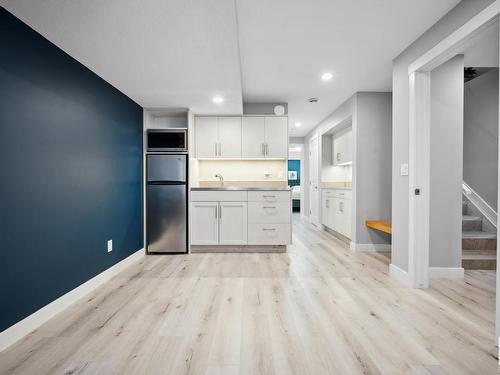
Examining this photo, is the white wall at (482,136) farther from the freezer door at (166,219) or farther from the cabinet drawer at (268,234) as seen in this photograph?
the freezer door at (166,219)

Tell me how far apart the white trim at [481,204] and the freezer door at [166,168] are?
401cm

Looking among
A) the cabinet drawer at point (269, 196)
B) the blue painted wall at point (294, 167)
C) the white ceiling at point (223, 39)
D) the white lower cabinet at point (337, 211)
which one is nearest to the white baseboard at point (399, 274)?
the white lower cabinet at point (337, 211)

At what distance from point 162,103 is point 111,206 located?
62.4 inches

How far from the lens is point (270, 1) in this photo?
77.0 inches

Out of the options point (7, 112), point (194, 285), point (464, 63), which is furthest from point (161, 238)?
point (464, 63)

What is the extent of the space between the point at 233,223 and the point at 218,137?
1.42m

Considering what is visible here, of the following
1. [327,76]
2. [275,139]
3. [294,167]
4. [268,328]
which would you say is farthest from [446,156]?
[294,167]

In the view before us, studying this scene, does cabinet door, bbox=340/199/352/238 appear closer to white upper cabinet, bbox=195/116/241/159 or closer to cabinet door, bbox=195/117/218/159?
white upper cabinet, bbox=195/116/241/159

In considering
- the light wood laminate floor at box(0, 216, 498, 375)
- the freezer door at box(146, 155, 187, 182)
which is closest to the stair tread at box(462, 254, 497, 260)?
the light wood laminate floor at box(0, 216, 498, 375)

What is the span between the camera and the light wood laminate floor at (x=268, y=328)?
4.51ft

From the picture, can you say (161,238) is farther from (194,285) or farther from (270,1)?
(270,1)

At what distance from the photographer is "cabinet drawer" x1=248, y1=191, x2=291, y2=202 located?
376 centimetres

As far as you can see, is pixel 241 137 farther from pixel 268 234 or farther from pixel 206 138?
pixel 268 234

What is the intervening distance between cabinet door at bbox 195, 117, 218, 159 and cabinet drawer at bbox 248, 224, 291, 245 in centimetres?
136
